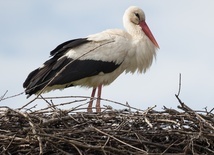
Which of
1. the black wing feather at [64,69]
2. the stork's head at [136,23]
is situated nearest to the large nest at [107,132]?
the black wing feather at [64,69]

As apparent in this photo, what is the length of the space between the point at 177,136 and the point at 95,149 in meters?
0.69

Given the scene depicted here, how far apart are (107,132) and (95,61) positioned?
134 inches

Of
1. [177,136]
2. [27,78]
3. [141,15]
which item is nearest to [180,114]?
[177,136]

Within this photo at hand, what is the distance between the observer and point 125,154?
580cm

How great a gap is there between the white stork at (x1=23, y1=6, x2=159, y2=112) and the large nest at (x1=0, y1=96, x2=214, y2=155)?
2532mm

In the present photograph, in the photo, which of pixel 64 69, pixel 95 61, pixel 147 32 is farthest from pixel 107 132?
pixel 147 32

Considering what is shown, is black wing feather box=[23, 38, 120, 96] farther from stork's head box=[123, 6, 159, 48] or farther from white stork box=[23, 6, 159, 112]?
stork's head box=[123, 6, 159, 48]

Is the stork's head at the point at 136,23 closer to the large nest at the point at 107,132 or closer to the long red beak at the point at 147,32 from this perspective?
the long red beak at the point at 147,32

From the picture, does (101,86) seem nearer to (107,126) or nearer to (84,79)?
(84,79)

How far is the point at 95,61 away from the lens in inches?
364

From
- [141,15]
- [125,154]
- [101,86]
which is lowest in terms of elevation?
[125,154]

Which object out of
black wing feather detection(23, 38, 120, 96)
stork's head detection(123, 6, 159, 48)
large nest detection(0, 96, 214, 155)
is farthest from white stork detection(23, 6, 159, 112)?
large nest detection(0, 96, 214, 155)

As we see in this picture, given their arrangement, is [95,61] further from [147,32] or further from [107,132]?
[107,132]

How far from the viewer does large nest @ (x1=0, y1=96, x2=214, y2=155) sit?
5801mm
